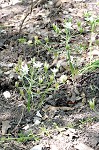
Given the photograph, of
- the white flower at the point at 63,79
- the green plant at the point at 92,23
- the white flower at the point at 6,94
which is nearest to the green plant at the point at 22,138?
the white flower at the point at 6,94

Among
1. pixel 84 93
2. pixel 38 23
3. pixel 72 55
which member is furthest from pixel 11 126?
pixel 38 23

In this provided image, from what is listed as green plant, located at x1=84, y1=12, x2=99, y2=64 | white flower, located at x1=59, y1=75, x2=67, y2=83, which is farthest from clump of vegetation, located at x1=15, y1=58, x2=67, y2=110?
green plant, located at x1=84, y1=12, x2=99, y2=64

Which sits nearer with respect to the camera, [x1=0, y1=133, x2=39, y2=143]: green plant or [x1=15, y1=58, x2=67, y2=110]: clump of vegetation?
[x1=0, y1=133, x2=39, y2=143]: green plant

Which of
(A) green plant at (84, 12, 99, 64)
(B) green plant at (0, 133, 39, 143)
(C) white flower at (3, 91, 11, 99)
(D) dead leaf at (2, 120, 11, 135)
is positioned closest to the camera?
(B) green plant at (0, 133, 39, 143)

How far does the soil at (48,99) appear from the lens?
2355mm

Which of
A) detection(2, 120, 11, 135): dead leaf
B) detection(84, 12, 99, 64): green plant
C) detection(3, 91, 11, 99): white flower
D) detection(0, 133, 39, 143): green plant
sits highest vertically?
detection(84, 12, 99, 64): green plant

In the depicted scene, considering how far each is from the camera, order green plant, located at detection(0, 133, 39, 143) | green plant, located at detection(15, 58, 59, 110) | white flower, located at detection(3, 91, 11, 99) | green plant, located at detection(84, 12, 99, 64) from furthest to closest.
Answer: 1. green plant, located at detection(84, 12, 99, 64)
2. white flower, located at detection(3, 91, 11, 99)
3. green plant, located at detection(15, 58, 59, 110)
4. green plant, located at detection(0, 133, 39, 143)

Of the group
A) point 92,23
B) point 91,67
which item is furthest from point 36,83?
point 92,23

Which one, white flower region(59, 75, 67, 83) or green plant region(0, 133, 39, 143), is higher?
white flower region(59, 75, 67, 83)

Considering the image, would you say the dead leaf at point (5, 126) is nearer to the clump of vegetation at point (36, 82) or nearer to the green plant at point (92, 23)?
the clump of vegetation at point (36, 82)

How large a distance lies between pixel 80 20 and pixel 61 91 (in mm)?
884

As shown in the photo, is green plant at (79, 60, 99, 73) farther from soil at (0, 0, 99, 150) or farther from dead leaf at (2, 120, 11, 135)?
dead leaf at (2, 120, 11, 135)

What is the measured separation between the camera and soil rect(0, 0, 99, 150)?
2355 millimetres

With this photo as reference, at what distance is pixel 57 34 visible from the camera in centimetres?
318
